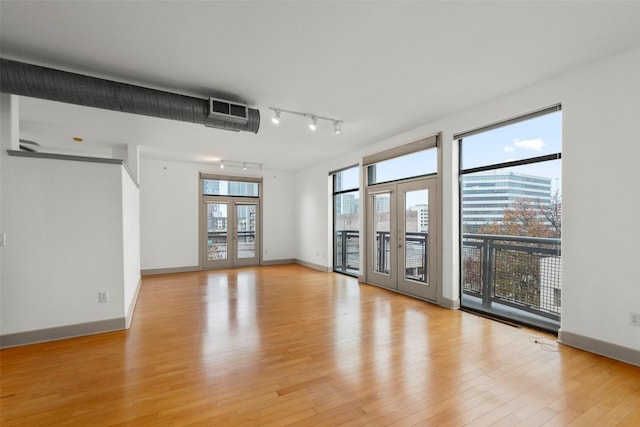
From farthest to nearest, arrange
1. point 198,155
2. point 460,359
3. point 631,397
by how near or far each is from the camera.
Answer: point 198,155
point 460,359
point 631,397

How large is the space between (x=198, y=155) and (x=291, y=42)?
513 cm

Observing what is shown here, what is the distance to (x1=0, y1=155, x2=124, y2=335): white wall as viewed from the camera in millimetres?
3242

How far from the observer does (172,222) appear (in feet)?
25.4

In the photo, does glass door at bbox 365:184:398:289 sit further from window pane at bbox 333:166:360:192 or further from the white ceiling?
the white ceiling

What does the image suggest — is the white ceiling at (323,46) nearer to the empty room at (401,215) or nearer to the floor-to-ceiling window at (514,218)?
the empty room at (401,215)

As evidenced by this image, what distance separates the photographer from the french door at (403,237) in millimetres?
4930

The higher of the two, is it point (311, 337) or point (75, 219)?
point (75, 219)

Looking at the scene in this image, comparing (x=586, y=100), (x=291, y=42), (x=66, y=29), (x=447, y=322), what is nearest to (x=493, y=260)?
(x=447, y=322)

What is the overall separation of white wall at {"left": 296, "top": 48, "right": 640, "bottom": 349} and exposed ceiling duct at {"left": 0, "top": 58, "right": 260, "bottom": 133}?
12.3ft

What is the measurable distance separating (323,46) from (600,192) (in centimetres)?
311

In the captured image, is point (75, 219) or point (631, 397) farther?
point (75, 219)

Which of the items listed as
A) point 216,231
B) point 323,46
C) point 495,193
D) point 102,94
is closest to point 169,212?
point 216,231

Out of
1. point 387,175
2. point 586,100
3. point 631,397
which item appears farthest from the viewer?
point 387,175

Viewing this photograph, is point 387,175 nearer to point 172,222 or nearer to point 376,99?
point 376,99
